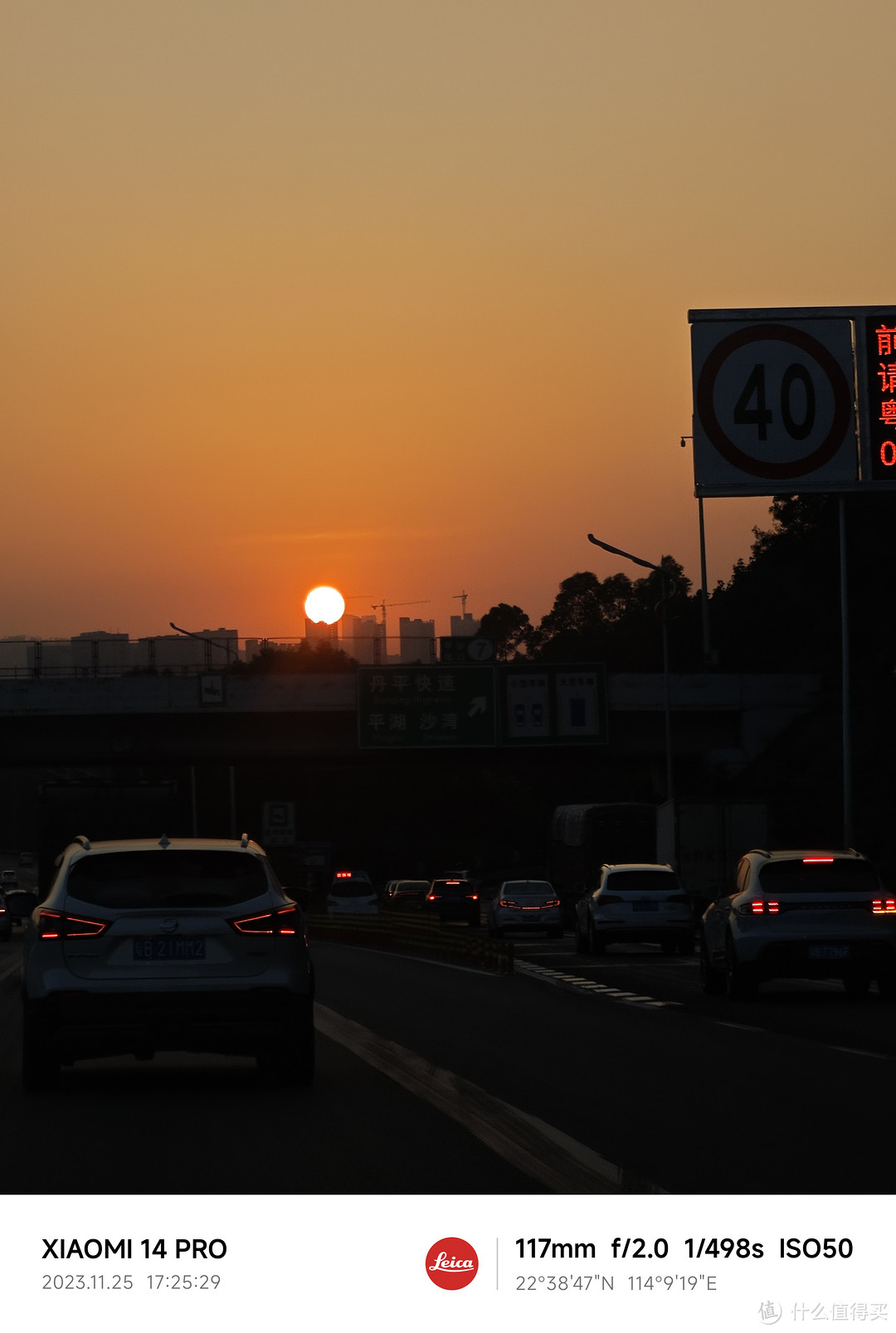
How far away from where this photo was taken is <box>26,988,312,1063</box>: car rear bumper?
1259cm

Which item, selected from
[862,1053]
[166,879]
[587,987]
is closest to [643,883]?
[587,987]

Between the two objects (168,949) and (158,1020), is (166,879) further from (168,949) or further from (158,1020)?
(158,1020)

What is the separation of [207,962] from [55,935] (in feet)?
3.20

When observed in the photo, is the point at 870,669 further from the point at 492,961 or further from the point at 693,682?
the point at 492,961

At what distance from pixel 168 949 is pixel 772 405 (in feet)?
77.0

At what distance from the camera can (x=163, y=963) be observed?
41.7ft

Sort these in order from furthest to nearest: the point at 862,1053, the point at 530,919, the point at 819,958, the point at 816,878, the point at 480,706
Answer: the point at 480,706, the point at 530,919, the point at 816,878, the point at 819,958, the point at 862,1053

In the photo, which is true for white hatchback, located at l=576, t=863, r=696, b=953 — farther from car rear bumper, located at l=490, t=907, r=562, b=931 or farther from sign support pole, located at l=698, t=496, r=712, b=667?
sign support pole, located at l=698, t=496, r=712, b=667

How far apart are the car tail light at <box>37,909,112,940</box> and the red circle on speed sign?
22.4 meters

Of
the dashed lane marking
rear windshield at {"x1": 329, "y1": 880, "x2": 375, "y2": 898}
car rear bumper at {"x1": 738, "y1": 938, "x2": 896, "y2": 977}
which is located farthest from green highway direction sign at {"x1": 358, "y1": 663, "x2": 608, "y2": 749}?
car rear bumper at {"x1": 738, "y1": 938, "x2": 896, "y2": 977}

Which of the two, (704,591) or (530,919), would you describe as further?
(704,591)
